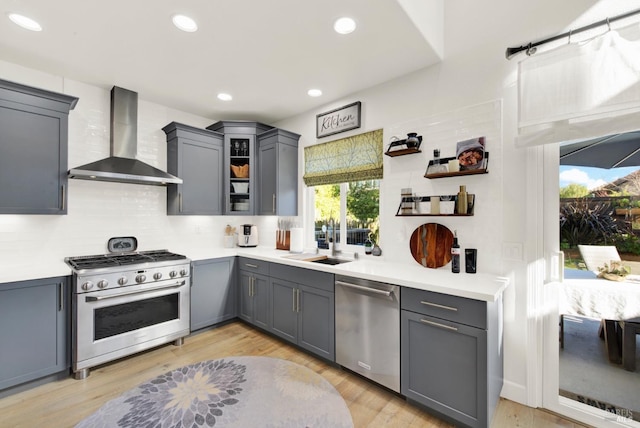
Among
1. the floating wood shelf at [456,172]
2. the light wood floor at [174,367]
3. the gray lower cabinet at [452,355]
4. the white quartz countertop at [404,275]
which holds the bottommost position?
the light wood floor at [174,367]

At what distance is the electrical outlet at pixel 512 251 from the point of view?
2043mm

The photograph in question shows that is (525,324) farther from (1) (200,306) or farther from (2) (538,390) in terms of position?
(1) (200,306)

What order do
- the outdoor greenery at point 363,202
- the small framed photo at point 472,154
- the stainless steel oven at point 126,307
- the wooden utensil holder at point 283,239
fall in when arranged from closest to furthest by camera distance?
the small framed photo at point 472,154 < the stainless steel oven at point 126,307 < the outdoor greenery at point 363,202 < the wooden utensil holder at point 283,239

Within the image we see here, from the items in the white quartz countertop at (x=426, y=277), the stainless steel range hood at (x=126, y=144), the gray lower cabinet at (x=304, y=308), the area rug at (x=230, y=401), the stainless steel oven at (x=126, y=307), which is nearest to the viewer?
the white quartz countertop at (x=426, y=277)

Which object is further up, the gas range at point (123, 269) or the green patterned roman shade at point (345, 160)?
the green patterned roman shade at point (345, 160)

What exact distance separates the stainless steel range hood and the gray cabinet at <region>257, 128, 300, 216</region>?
1063 mm

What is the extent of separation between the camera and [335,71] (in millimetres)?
2613

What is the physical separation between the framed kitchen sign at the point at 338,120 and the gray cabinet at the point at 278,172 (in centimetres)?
44

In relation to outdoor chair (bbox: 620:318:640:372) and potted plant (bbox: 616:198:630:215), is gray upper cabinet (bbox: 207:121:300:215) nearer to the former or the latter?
potted plant (bbox: 616:198:630:215)

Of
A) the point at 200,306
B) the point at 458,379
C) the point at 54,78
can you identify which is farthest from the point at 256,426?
the point at 54,78

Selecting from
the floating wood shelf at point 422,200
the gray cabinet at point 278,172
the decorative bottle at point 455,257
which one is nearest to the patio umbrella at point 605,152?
the floating wood shelf at point 422,200

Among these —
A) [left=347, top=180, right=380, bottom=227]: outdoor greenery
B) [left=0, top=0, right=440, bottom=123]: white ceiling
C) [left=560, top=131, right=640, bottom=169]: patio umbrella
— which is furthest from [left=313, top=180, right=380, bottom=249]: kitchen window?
[left=560, top=131, right=640, bottom=169]: patio umbrella

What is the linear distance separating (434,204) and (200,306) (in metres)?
2.68

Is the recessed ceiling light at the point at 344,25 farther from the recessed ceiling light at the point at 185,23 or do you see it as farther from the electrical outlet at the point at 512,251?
the electrical outlet at the point at 512,251
